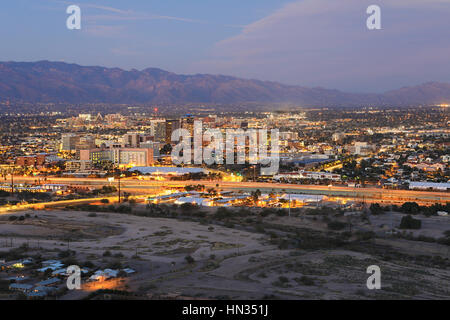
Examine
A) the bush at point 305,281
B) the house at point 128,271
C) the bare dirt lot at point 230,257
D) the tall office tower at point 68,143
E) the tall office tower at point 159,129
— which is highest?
the tall office tower at point 159,129

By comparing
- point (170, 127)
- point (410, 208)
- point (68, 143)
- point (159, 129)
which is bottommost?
point (410, 208)

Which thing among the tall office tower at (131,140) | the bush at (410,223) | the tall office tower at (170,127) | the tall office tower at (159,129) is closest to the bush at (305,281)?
the bush at (410,223)

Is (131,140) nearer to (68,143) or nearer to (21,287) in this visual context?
(68,143)

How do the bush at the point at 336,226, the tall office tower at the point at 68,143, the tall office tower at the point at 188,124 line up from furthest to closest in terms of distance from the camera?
the tall office tower at the point at 188,124 → the tall office tower at the point at 68,143 → the bush at the point at 336,226

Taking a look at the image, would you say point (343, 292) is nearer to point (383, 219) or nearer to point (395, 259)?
point (395, 259)

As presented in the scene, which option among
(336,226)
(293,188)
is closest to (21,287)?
(336,226)

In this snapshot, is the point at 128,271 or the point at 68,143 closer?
the point at 128,271

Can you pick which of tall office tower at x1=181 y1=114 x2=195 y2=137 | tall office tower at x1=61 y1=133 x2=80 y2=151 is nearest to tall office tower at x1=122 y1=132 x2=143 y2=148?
tall office tower at x1=61 y1=133 x2=80 y2=151

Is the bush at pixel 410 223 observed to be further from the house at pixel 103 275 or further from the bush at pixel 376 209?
the house at pixel 103 275
